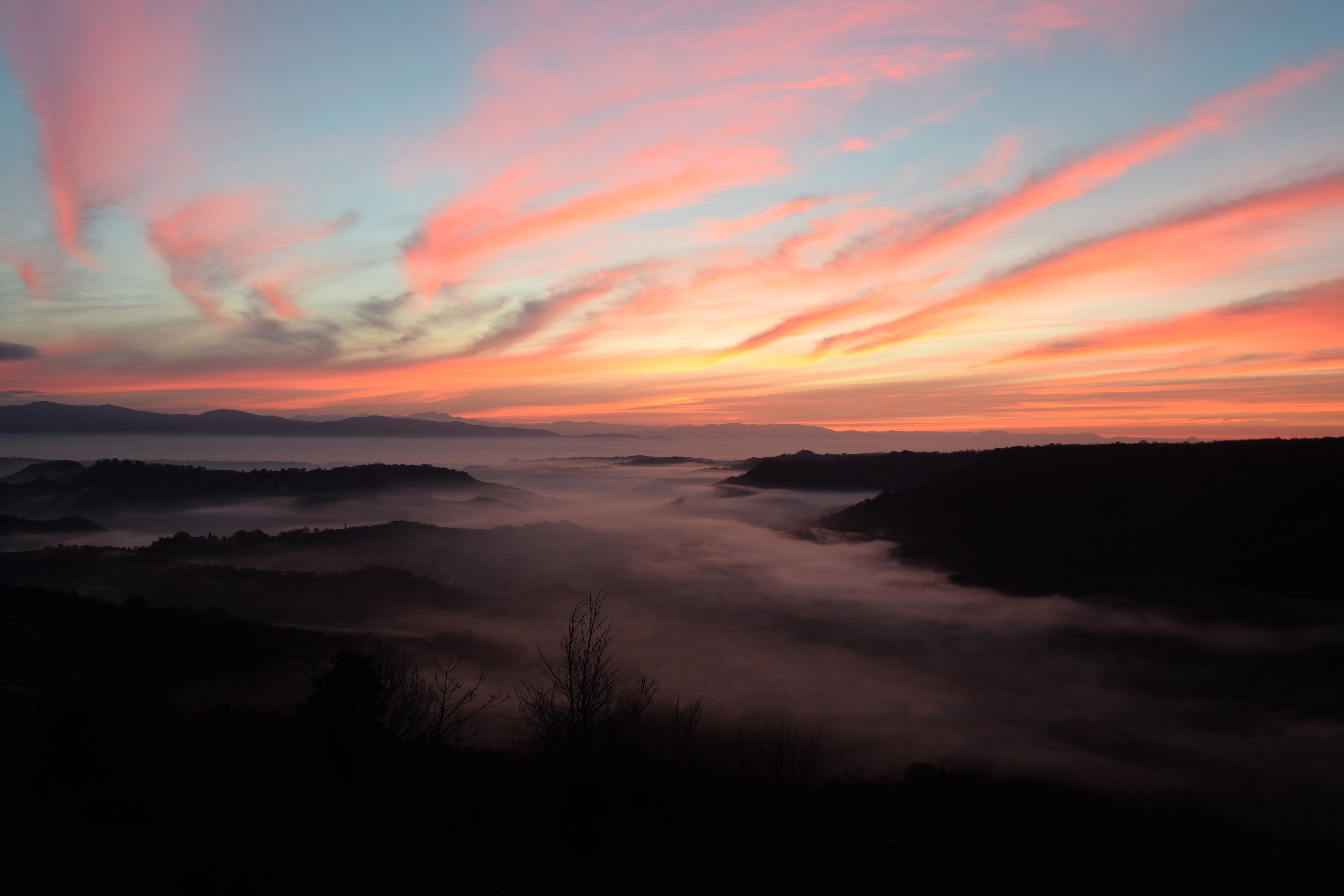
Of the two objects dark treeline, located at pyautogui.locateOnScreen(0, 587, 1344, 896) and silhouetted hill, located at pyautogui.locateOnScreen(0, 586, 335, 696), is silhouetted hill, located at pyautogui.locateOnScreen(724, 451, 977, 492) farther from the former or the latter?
silhouetted hill, located at pyautogui.locateOnScreen(0, 586, 335, 696)

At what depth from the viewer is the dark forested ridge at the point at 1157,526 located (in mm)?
55344

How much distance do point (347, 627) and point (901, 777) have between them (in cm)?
5439

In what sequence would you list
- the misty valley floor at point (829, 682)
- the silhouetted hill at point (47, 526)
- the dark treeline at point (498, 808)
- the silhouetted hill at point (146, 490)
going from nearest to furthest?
1. the dark treeline at point (498, 808)
2. the misty valley floor at point (829, 682)
3. the silhouetted hill at point (47, 526)
4. the silhouetted hill at point (146, 490)

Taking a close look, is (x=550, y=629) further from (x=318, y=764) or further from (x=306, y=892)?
(x=306, y=892)

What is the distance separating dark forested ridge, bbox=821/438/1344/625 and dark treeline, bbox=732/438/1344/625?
0.13 m

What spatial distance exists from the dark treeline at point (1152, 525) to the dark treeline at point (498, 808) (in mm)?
28802

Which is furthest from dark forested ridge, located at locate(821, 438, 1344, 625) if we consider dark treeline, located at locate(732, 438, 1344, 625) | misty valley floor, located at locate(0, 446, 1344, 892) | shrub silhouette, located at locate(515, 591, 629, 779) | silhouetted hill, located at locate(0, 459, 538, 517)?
silhouetted hill, located at locate(0, 459, 538, 517)

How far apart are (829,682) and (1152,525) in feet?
127

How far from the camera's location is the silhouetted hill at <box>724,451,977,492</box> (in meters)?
135

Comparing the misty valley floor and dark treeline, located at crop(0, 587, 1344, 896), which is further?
the misty valley floor

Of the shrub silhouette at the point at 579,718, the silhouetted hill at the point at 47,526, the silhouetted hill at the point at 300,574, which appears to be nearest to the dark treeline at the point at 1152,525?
the shrub silhouette at the point at 579,718

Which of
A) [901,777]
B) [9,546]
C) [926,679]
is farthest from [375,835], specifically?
[9,546]

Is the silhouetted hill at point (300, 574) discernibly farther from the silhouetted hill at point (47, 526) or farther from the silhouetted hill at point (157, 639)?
the silhouetted hill at point (47, 526)

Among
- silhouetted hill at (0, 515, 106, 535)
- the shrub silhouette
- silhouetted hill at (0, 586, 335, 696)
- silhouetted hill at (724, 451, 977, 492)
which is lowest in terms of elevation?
silhouetted hill at (0, 515, 106, 535)
